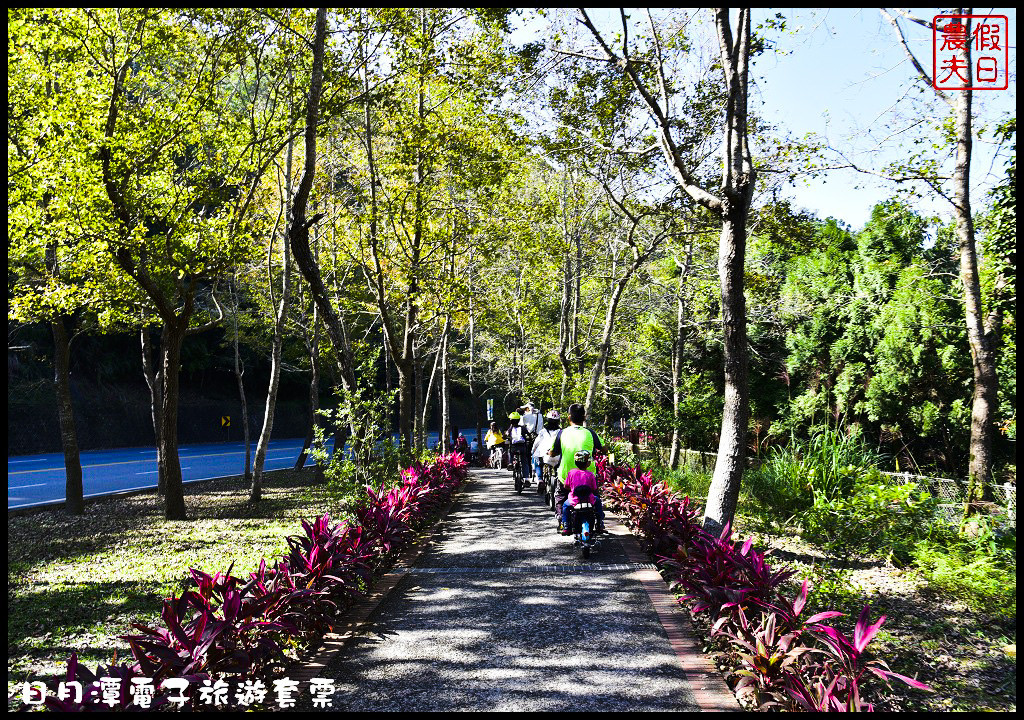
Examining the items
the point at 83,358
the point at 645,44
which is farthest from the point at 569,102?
the point at 83,358

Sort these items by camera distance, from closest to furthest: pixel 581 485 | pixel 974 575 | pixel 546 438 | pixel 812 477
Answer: pixel 974 575
pixel 581 485
pixel 812 477
pixel 546 438

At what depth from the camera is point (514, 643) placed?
5.04m

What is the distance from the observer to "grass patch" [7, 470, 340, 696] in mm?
6086

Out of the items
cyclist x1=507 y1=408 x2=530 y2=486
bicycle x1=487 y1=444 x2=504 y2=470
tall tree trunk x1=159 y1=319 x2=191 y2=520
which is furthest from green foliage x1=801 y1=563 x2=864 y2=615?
bicycle x1=487 y1=444 x2=504 y2=470

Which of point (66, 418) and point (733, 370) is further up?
point (733, 370)

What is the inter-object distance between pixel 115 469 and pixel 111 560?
711 inches

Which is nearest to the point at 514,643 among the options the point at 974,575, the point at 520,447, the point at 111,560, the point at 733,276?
the point at 733,276

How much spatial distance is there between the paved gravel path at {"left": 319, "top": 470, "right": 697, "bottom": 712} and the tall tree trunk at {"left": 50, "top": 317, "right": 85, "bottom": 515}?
981 cm

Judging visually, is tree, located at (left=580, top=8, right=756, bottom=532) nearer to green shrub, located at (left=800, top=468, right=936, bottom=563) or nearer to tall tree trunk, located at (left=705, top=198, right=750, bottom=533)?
tall tree trunk, located at (left=705, top=198, right=750, bottom=533)

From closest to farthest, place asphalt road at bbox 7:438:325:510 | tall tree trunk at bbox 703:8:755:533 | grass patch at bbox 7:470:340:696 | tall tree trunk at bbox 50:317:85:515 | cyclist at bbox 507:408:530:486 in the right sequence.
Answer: grass patch at bbox 7:470:340:696
tall tree trunk at bbox 703:8:755:533
tall tree trunk at bbox 50:317:85:515
cyclist at bbox 507:408:530:486
asphalt road at bbox 7:438:325:510

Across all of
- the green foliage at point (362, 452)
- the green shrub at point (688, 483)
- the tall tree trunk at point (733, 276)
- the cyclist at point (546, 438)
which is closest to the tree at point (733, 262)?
the tall tree trunk at point (733, 276)

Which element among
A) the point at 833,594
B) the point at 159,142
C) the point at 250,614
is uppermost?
the point at 159,142

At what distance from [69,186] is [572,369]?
683 inches

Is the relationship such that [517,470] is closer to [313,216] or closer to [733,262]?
[313,216]
